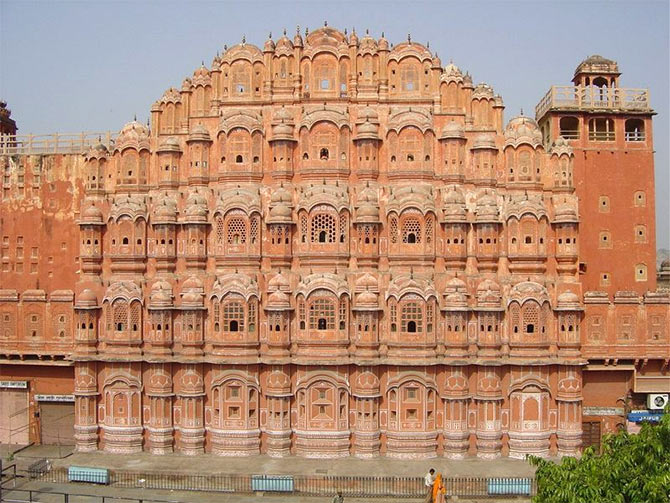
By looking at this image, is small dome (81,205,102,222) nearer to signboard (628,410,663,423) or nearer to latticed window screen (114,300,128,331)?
latticed window screen (114,300,128,331)

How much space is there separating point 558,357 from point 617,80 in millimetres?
18167

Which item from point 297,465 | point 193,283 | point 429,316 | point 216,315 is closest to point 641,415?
point 429,316

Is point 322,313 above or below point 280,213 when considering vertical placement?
below

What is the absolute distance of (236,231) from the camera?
37.9 m

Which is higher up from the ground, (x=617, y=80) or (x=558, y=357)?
(x=617, y=80)

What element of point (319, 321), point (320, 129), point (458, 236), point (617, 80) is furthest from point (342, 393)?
point (617, 80)

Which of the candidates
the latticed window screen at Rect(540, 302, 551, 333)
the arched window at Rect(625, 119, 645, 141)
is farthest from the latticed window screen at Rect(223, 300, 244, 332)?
the arched window at Rect(625, 119, 645, 141)

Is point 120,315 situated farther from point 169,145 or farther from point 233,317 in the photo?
point 169,145

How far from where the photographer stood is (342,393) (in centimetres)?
3669

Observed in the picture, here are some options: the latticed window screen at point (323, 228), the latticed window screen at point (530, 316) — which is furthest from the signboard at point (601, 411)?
the latticed window screen at point (323, 228)

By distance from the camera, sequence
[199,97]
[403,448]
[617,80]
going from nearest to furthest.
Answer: [403,448]
[199,97]
[617,80]

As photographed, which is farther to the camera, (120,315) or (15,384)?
(15,384)

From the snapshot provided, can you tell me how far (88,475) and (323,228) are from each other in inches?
662

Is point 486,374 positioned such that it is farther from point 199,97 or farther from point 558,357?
point 199,97
